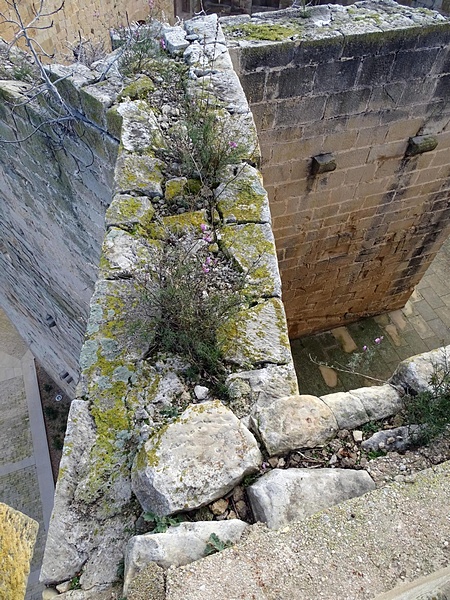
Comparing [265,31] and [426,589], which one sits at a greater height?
[265,31]

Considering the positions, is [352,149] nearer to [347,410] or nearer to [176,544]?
[347,410]

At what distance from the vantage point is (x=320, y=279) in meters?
Answer: 5.70

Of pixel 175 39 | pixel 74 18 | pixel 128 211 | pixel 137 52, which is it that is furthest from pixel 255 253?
pixel 74 18

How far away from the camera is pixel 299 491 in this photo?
4.99 ft

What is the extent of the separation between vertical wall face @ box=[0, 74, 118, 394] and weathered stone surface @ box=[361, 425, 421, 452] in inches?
66.6

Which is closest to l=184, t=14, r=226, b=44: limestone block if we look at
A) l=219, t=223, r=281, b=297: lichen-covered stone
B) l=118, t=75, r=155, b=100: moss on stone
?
l=118, t=75, r=155, b=100: moss on stone

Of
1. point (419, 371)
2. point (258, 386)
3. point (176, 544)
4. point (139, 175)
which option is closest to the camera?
point (176, 544)

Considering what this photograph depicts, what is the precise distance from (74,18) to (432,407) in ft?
24.5

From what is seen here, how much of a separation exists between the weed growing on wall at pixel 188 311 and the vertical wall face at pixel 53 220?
820 mm

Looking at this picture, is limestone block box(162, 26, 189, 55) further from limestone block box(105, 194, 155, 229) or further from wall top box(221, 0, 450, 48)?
limestone block box(105, 194, 155, 229)

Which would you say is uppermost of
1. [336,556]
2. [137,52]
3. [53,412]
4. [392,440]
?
[137,52]

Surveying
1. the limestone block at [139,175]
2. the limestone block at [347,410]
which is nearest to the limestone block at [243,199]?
the limestone block at [139,175]

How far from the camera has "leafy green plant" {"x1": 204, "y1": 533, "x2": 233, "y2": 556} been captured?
4.49ft

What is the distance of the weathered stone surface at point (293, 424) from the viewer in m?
1.66
